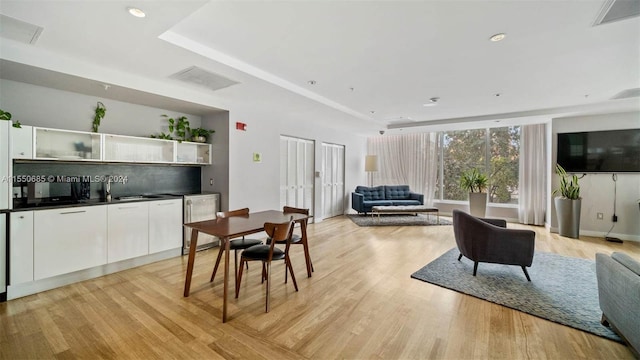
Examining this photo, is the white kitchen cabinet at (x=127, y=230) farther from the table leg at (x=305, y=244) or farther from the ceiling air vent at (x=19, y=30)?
the table leg at (x=305, y=244)

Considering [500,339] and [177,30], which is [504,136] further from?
[177,30]

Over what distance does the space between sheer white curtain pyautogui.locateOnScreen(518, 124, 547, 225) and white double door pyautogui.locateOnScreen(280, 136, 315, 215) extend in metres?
5.19

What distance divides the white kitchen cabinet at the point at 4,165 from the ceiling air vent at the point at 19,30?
0.82 meters

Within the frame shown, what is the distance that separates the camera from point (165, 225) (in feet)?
12.9

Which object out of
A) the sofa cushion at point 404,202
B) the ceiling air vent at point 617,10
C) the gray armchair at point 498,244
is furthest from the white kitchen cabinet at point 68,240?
the sofa cushion at point 404,202

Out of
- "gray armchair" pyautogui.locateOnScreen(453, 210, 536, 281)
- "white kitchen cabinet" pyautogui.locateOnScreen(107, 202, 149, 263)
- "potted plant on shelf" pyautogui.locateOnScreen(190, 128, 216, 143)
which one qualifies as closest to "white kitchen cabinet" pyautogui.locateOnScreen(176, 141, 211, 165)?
"potted plant on shelf" pyautogui.locateOnScreen(190, 128, 216, 143)

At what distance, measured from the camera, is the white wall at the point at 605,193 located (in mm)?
5203

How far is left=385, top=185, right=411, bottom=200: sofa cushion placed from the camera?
25.8ft

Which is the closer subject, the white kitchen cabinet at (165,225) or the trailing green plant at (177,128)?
the white kitchen cabinet at (165,225)

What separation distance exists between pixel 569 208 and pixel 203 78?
6.87 m

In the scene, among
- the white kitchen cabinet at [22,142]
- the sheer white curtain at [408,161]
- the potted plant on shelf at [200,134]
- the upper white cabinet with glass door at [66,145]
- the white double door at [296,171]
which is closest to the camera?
the white kitchen cabinet at [22,142]

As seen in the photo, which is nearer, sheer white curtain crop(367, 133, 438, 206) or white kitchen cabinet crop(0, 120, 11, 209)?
white kitchen cabinet crop(0, 120, 11, 209)

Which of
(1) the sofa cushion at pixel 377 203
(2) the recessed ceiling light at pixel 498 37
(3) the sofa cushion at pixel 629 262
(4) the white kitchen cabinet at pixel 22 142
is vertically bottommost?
(1) the sofa cushion at pixel 377 203

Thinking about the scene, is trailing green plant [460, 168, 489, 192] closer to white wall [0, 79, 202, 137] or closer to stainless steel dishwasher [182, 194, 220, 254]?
stainless steel dishwasher [182, 194, 220, 254]
